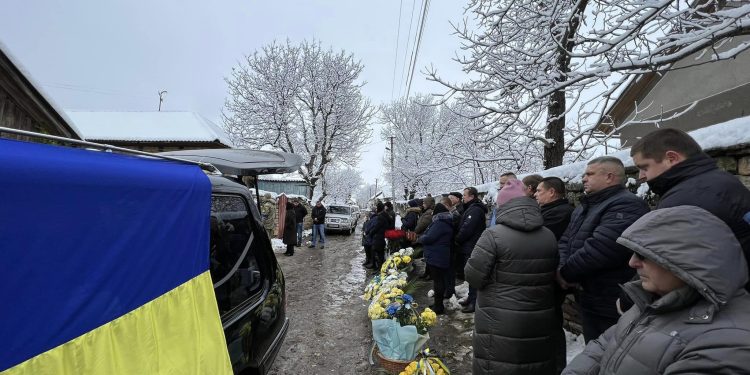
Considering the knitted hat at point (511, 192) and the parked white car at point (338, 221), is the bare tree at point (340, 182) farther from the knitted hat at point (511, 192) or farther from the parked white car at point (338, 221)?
the knitted hat at point (511, 192)

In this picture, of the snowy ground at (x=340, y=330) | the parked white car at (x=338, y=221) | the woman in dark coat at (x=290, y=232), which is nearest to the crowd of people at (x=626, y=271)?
the snowy ground at (x=340, y=330)

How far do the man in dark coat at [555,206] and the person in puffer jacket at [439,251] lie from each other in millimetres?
2057

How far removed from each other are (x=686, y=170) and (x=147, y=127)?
2622 cm

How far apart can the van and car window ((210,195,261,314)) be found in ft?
1.63

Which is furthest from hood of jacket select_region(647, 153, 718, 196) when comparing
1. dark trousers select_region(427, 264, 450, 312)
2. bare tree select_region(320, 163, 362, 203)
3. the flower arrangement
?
bare tree select_region(320, 163, 362, 203)

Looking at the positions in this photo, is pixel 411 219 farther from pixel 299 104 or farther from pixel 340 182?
pixel 340 182

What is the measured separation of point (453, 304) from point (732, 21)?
446 centimetres

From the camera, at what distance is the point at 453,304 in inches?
220

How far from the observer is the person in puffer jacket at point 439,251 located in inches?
209

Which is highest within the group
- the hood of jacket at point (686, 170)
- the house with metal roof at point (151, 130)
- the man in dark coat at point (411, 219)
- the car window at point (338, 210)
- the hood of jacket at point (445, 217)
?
the house with metal roof at point (151, 130)

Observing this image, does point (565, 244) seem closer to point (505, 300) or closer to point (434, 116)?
point (505, 300)

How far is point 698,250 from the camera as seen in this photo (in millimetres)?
1190

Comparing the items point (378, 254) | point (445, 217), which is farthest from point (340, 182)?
point (445, 217)

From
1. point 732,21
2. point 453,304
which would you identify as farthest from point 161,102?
point 732,21
